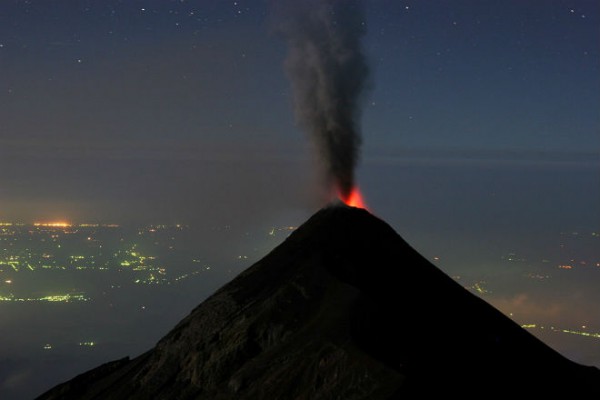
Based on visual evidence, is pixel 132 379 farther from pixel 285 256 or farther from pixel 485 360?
pixel 485 360

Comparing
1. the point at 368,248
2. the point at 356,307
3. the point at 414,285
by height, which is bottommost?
the point at 356,307

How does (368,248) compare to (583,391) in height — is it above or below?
above

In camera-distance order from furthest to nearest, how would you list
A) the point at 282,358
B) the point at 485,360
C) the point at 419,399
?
the point at 485,360 < the point at 282,358 < the point at 419,399

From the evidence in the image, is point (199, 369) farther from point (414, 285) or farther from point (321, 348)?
point (414, 285)

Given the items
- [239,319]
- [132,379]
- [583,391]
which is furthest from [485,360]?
[132,379]

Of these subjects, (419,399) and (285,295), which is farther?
(285,295)

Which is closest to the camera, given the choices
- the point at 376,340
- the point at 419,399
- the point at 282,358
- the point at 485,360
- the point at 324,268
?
the point at 419,399

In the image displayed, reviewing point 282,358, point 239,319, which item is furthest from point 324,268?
point 282,358
